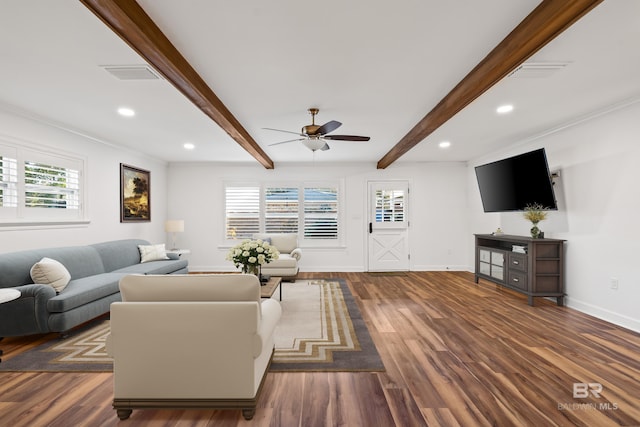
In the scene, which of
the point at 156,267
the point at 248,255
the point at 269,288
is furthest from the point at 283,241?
the point at 269,288

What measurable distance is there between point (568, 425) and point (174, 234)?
23.8 feet

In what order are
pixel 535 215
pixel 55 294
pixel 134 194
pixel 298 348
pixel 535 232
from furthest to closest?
pixel 134 194, pixel 535 215, pixel 535 232, pixel 55 294, pixel 298 348

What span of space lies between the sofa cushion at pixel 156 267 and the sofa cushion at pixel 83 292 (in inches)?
16.2

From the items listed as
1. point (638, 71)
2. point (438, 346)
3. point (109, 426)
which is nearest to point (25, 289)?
point (109, 426)

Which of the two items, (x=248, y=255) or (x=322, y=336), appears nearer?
(x=322, y=336)

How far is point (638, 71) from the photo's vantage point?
2.81 metres

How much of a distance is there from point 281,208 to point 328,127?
4.11 m

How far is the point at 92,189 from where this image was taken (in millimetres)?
5016

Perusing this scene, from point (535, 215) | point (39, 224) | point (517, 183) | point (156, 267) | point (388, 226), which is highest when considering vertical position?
point (517, 183)

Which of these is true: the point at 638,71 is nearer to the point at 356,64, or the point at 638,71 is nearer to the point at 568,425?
the point at 356,64

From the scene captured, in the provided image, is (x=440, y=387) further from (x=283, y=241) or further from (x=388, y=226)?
(x=388, y=226)

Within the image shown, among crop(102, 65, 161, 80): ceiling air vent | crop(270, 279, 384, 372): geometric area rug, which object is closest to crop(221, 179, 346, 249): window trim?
crop(270, 279, 384, 372): geometric area rug

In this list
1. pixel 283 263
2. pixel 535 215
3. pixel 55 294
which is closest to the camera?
pixel 55 294

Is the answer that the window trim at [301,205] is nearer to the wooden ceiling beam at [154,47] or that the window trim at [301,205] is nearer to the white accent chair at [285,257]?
the white accent chair at [285,257]
